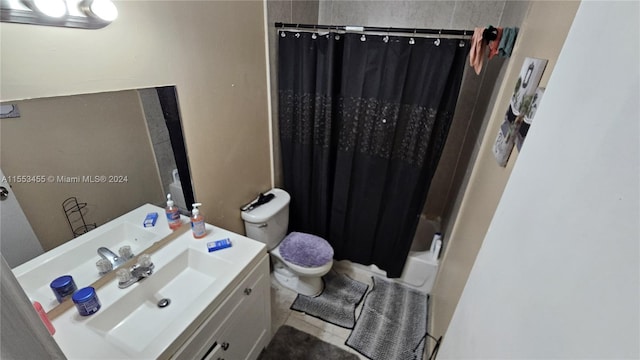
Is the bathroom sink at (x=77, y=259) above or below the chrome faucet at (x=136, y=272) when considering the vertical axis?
above

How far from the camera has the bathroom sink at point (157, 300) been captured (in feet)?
3.14

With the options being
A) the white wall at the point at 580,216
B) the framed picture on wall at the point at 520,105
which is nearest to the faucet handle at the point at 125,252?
the white wall at the point at 580,216

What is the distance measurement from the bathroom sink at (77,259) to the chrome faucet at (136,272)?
0.21ft

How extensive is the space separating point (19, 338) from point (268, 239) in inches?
59.9

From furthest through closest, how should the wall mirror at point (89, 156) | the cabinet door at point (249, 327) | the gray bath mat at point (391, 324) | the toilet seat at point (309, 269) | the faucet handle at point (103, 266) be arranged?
the toilet seat at point (309, 269) < the gray bath mat at point (391, 324) < the cabinet door at point (249, 327) < the faucet handle at point (103, 266) < the wall mirror at point (89, 156)

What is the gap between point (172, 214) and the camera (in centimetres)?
130

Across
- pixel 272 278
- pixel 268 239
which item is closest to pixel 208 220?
pixel 268 239

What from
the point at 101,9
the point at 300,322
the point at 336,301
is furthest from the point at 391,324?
the point at 101,9

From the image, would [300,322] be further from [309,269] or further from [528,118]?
[528,118]

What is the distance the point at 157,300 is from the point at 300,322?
971 mm

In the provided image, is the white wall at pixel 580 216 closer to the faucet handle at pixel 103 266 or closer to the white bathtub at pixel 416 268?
the faucet handle at pixel 103 266

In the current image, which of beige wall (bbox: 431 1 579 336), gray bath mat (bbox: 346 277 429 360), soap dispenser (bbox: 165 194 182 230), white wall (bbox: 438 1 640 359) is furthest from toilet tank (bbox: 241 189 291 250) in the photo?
white wall (bbox: 438 1 640 359)

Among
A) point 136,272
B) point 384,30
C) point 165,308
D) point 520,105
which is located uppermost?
point 384,30

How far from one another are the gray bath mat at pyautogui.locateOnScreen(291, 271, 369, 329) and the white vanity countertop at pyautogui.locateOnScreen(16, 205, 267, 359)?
0.81 m
